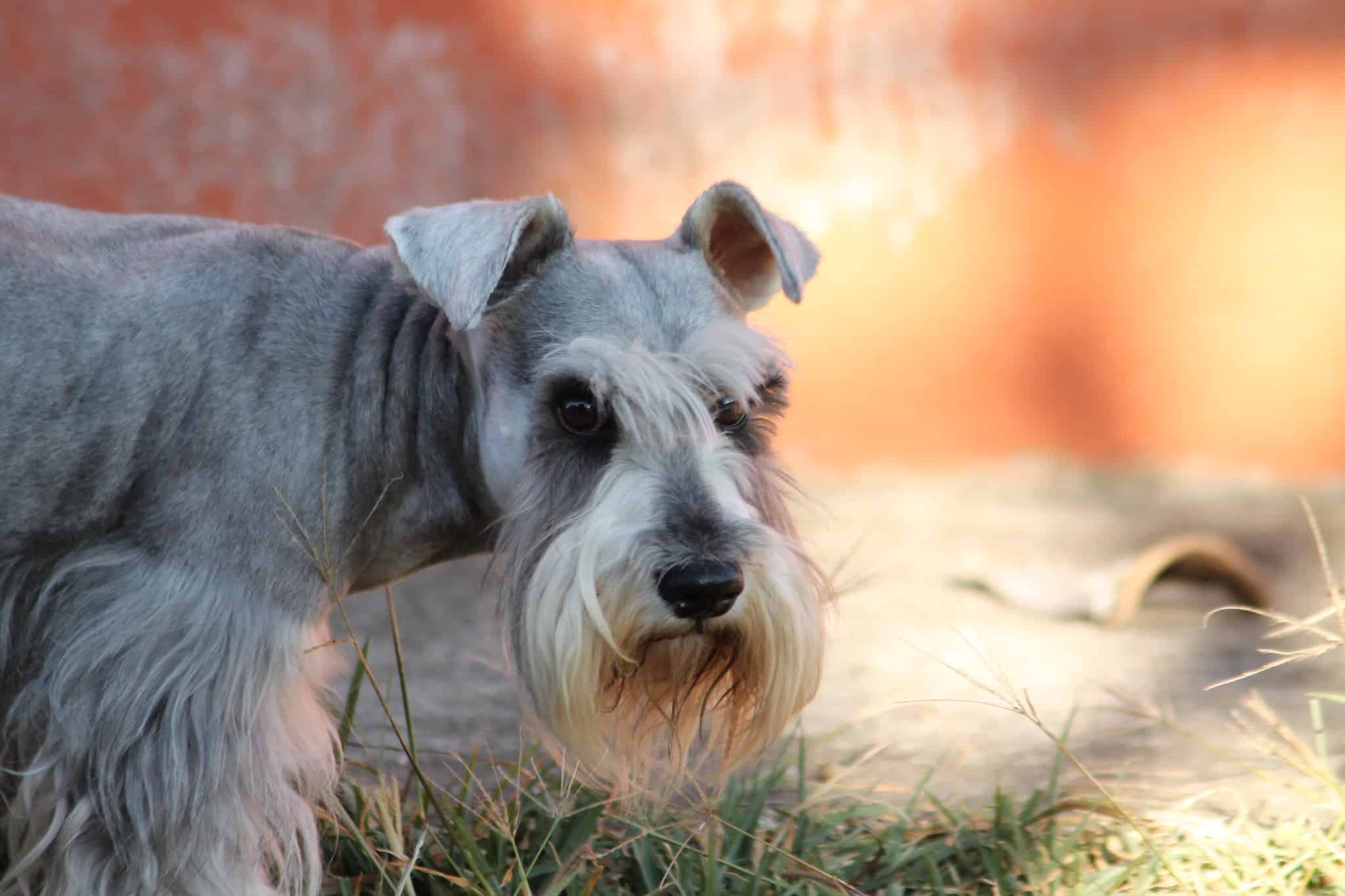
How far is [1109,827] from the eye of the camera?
2773 millimetres

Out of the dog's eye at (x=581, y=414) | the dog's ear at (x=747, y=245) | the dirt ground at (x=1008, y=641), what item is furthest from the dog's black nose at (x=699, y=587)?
the dog's ear at (x=747, y=245)

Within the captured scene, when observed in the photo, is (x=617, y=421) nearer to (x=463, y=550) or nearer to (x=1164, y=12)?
(x=463, y=550)

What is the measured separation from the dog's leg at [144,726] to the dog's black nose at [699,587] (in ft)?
2.18

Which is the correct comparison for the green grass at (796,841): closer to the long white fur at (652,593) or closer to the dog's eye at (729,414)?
the long white fur at (652,593)

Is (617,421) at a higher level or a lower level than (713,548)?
higher

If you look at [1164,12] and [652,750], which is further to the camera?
[1164,12]

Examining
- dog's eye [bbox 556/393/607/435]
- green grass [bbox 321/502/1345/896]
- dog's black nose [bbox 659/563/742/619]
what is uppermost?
dog's eye [bbox 556/393/607/435]

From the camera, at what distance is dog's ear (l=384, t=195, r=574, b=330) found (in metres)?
2.25

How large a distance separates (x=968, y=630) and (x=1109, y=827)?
5.52 ft

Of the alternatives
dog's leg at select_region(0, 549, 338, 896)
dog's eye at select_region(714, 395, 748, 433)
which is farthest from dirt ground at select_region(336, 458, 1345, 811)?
dog's leg at select_region(0, 549, 338, 896)

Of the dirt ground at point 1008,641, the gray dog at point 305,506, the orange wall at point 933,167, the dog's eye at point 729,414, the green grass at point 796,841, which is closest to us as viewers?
the gray dog at point 305,506

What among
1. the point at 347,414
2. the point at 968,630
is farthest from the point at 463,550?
the point at 968,630

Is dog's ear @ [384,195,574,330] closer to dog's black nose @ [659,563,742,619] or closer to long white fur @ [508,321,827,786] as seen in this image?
long white fur @ [508,321,827,786]

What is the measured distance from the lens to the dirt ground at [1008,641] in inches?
129
